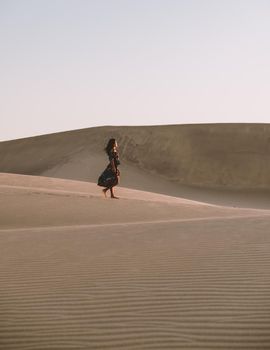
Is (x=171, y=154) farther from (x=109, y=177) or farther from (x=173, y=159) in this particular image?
(x=109, y=177)

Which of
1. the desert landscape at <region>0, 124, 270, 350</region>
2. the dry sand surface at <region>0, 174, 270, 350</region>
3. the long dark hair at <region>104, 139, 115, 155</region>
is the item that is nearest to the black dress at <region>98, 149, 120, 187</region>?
the desert landscape at <region>0, 124, 270, 350</region>

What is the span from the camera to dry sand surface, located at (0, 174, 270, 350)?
446 centimetres

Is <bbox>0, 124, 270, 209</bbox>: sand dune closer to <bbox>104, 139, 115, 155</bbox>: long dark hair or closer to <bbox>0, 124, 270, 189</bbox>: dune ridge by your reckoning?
<bbox>0, 124, 270, 189</bbox>: dune ridge

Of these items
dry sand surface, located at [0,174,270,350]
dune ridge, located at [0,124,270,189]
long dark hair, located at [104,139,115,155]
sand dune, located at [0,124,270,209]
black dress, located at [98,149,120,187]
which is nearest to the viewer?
dry sand surface, located at [0,174,270,350]

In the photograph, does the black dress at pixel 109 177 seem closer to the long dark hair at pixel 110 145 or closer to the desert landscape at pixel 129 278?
the desert landscape at pixel 129 278

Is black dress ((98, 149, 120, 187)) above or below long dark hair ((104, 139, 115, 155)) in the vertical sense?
below

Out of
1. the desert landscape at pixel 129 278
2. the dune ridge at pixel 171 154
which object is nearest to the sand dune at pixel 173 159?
the dune ridge at pixel 171 154

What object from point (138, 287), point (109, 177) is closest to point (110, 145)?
point (109, 177)

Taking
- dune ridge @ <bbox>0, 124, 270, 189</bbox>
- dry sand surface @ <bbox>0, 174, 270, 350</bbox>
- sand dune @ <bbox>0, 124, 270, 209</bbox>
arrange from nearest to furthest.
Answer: dry sand surface @ <bbox>0, 174, 270, 350</bbox>
sand dune @ <bbox>0, 124, 270, 209</bbox>
dune ridge @ <bbox>0, 124, 270, 189</bbox>

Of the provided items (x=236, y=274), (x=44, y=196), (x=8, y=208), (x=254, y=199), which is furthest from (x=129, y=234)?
(x=254, y=199)

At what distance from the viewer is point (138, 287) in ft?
18.3

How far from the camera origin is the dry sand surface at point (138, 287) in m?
4.46

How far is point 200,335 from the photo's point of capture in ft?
14.4

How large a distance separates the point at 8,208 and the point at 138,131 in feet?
132
